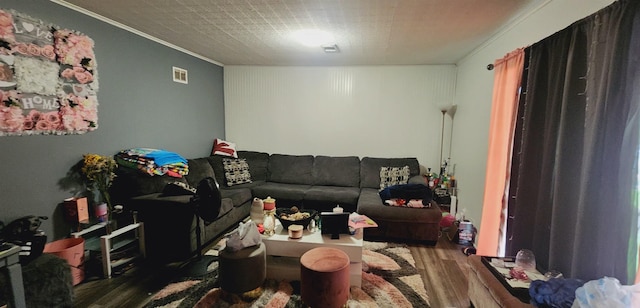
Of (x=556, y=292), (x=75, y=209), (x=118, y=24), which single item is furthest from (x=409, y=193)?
(x=118, y=24)

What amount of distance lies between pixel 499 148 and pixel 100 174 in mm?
3434

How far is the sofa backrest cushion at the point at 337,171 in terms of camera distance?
4156 millimetres

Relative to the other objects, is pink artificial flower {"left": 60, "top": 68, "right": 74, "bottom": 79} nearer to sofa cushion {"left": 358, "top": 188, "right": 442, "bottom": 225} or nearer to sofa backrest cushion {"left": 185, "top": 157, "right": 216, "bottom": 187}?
sofa backrest cushion {"left": 185, "top": 157, "right": 216, "bottom": 187}

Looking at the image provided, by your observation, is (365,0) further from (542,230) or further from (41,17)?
(41,17)

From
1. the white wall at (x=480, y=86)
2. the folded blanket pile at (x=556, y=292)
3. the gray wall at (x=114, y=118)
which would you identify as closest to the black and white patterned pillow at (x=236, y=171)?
the gray wall at (x=114, y=118)

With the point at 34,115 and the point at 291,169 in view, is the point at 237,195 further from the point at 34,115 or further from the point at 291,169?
the point at 34,115

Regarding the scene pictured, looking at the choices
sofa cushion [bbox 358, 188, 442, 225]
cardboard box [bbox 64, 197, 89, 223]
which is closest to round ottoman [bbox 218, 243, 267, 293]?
cardboard box [bbox 64, 197, 89, 223]

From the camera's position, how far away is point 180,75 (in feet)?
12.0

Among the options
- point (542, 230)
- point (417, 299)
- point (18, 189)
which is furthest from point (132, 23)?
point (542, 230)

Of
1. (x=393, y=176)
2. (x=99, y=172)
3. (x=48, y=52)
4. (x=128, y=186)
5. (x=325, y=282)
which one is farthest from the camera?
(x=393, y=176)

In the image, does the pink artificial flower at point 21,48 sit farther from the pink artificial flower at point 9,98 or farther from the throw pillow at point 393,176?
the throw pillow at point 393,176

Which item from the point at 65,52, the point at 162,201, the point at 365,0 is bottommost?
the point at 162,201

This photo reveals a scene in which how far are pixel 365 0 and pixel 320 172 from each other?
8.62 ft

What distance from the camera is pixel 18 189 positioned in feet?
6.81
